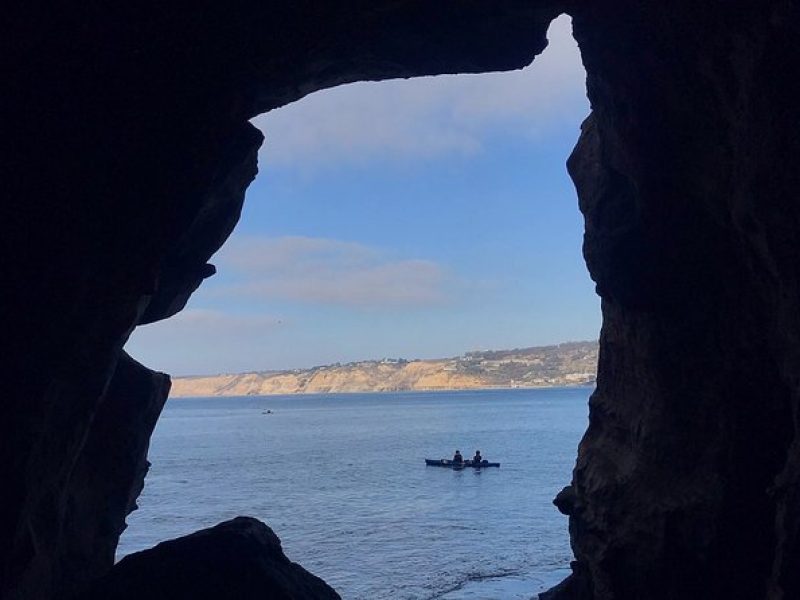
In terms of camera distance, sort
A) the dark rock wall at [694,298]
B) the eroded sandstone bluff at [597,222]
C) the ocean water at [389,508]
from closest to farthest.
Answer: the dark rock wall at [694,298] < the eroded sandstone bluff at [597,222] < the ocean water at [389,508]

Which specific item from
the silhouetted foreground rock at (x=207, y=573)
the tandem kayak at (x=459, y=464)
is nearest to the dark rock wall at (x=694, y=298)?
the silhouetted foreground rock at (x=207, y=573)

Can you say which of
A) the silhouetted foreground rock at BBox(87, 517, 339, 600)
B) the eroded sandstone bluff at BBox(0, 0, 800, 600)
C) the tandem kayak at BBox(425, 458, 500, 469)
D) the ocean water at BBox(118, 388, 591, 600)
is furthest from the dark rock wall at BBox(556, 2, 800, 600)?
the tandem kayak at BBox(425, 458, 500, 469)

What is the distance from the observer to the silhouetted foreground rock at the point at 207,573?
44.0 feet

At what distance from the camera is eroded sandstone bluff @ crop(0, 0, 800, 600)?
393 inches

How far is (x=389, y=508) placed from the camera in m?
45.2

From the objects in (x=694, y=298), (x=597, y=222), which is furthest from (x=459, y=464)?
(x=694, y=298)

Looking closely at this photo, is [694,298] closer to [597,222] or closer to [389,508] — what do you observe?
[597,222]

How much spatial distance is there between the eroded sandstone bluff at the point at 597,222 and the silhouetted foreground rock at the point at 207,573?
1281 mm

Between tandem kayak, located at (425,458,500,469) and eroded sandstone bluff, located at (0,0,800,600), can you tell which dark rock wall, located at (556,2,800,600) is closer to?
eroded sandstone bluff, located at (0,0,800,600)

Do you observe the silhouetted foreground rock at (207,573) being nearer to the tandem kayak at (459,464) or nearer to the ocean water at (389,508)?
the ocean water at (389,508)

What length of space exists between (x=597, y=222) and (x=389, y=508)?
33.4 m

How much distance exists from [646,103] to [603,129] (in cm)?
221

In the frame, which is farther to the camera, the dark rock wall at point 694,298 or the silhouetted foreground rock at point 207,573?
the silhouetted foreground rock at point 207,573

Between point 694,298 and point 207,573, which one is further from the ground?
point 694,298
